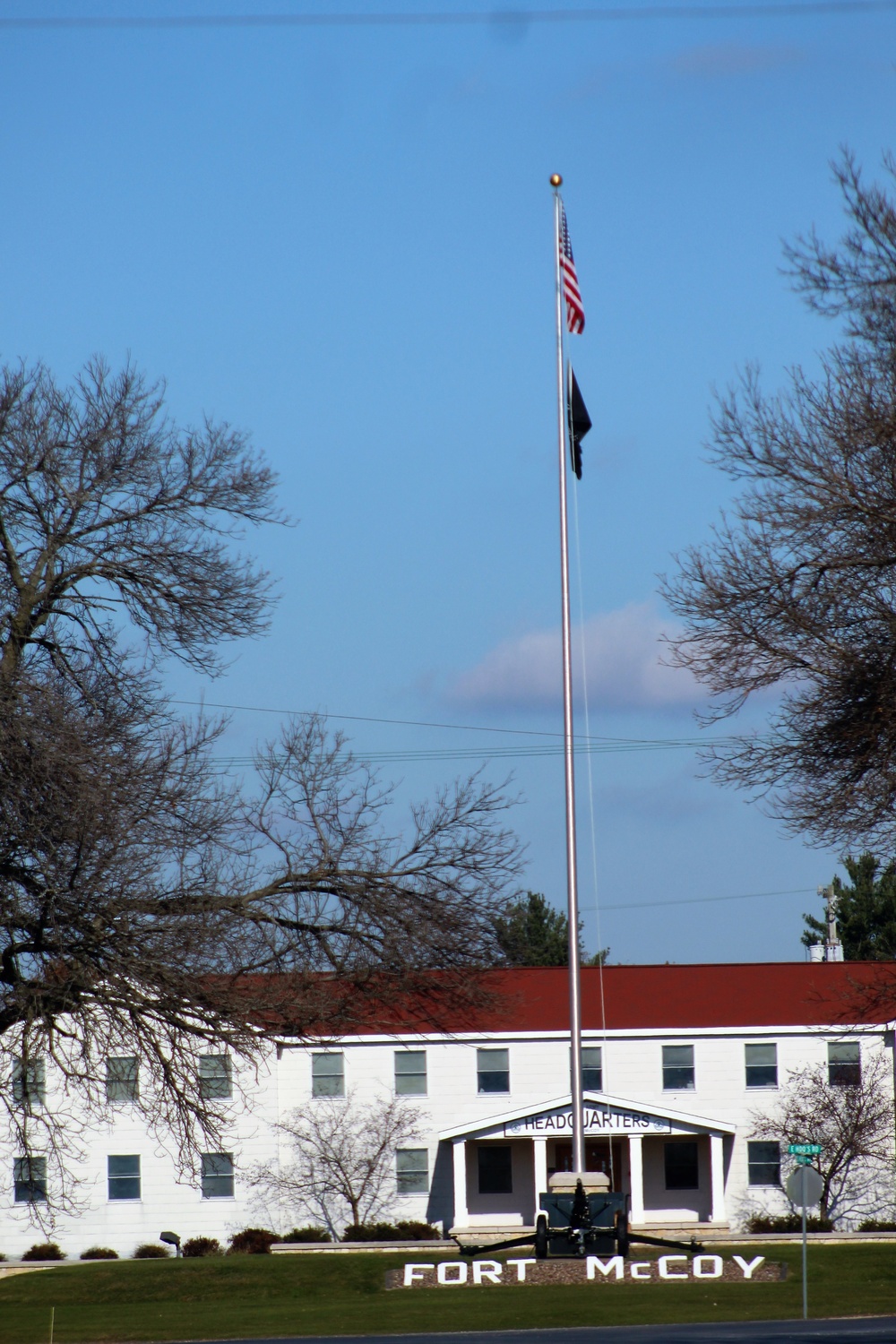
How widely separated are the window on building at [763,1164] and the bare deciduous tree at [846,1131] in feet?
1.00

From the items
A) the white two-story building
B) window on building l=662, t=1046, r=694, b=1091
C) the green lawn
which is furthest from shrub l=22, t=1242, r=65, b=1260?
window on building l=662, t=1046, r=694, b=1091

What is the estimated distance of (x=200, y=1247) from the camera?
144 ft

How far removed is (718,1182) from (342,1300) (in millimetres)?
14996

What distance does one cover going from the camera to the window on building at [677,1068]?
45906 mm

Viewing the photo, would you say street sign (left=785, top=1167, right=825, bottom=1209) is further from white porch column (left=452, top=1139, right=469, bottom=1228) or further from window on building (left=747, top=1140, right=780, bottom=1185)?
window on building (left=747, top=1140, right=780, bottom=1185)

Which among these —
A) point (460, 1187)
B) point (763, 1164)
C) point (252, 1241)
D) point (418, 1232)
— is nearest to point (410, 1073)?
point (460, 1187)

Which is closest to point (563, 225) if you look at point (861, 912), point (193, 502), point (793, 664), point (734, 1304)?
point (193, 502)

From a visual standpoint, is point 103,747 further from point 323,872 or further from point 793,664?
point 793,664

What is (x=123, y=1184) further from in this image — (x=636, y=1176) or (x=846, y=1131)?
(x=846, y=1131)

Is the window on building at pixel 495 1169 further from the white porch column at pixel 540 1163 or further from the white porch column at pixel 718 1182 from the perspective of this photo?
the white porch column at pixel 718 1182

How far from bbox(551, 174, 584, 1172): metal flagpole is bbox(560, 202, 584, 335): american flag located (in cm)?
8

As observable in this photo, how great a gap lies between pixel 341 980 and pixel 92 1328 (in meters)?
15.2

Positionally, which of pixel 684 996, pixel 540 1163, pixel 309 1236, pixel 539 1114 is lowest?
pixel 309 1236

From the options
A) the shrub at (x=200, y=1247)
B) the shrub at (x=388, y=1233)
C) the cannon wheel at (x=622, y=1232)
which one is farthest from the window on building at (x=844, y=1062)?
the cannon wheel at (x=622, y=1232)
